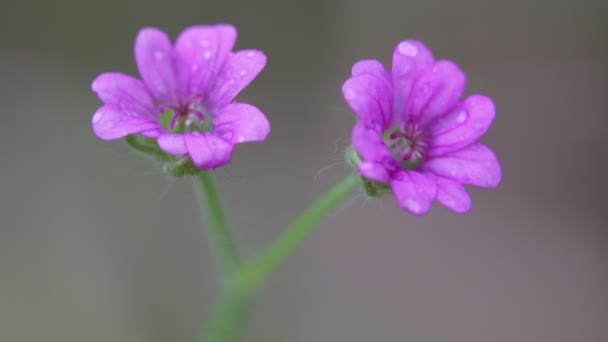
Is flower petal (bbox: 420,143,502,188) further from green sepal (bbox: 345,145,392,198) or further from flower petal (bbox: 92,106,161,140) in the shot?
flower petal (bbox: 92,106,161,140)

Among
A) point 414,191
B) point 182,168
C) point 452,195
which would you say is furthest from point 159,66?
point 452,195

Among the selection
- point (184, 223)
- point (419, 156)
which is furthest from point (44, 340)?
point (419, 156)

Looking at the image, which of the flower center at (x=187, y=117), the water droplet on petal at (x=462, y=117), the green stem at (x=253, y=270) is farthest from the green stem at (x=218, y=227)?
the water droplet on petal at (x=462, y=117)

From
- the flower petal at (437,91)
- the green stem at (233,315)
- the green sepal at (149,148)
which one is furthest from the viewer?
the green stem at (233,315)

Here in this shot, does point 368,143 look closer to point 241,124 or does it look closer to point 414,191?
point 414,191

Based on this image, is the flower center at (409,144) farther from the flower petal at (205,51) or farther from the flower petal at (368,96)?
the flower petal at (205,51)

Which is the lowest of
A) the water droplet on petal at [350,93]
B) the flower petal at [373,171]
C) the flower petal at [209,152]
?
the flower petal at [373,171]

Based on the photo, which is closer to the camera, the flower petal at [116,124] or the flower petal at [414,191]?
the flower petal at [414,191]

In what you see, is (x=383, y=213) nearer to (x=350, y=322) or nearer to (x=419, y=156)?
(x=350, y=322)
